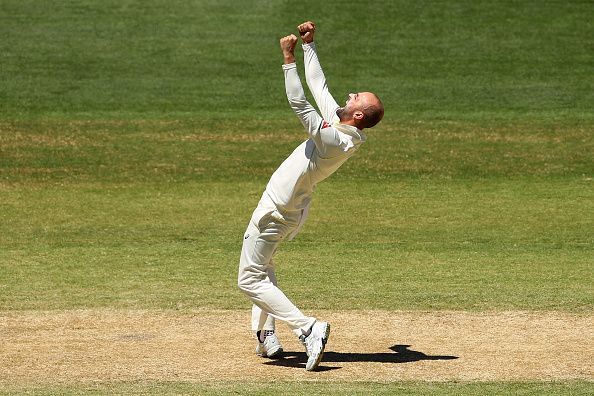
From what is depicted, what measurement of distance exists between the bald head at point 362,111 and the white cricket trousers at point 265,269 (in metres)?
1.02

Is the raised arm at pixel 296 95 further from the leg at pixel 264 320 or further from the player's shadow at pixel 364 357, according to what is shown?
the player's shadow at pixel 364 357

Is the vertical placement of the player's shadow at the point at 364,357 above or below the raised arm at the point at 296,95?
below

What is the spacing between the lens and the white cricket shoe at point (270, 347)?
9773 millimetres

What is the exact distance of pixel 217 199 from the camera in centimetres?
1764

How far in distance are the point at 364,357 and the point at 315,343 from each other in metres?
0.68

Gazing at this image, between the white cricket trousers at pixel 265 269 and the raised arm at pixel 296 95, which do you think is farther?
the white cricket trousers at pixel 265 269

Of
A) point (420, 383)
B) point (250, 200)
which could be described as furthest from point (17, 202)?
point (420, 383)

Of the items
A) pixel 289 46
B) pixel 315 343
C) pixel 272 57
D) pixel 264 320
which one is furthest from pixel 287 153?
pixel 289 46

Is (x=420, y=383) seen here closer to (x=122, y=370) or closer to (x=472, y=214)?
(x=122, y=370)

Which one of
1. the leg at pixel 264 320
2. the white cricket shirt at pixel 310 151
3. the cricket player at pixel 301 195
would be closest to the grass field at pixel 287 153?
the cricket player at pixel 301 195

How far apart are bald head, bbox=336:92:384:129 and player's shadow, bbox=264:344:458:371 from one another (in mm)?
2050

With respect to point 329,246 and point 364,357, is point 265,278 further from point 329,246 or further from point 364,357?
point 329,246

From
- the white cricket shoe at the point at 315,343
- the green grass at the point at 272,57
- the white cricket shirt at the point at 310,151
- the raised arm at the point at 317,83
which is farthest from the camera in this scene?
the green grass at the point at 272,57

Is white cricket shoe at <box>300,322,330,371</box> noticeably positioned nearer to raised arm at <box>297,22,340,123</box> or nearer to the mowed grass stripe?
raised arm at <box>297,22,340,123</box>
